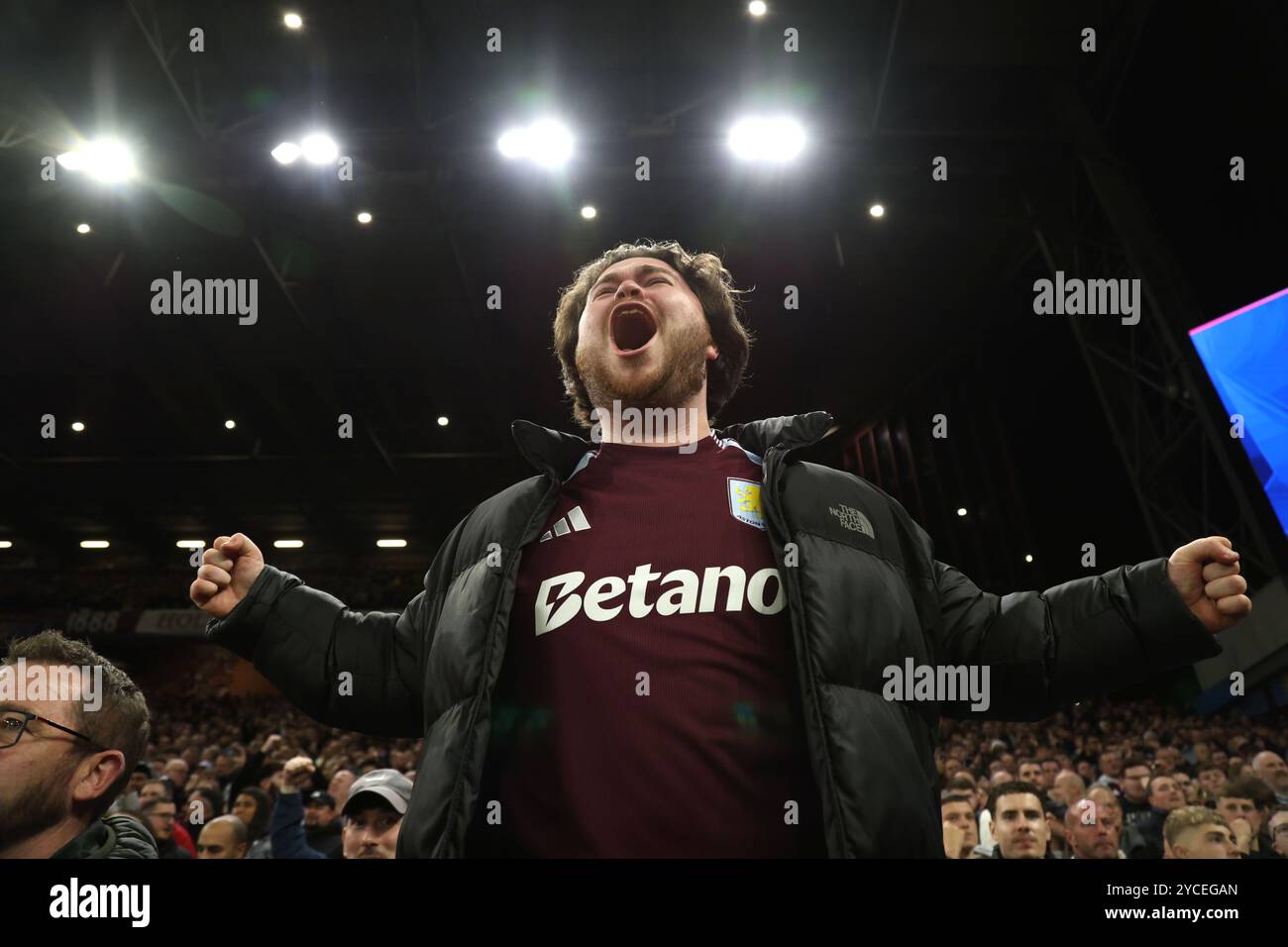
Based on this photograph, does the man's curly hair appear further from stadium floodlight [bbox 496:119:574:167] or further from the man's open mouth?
stadium floodlight [bbox 496:119:574:167]

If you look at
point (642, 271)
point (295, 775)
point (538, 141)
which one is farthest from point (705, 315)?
point (538, 141)

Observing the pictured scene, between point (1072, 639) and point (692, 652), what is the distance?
1.88 feet

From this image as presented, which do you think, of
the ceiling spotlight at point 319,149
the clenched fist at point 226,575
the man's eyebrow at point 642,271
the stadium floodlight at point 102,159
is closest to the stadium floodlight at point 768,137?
the ceiling spotlight at point 319,149

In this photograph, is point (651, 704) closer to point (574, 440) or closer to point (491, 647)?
point (491, 647)

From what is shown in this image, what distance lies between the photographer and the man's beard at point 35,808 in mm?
1665

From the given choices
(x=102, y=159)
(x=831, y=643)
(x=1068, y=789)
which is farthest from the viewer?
(x=102, y=159)

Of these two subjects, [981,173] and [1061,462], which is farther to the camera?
[1061,462]

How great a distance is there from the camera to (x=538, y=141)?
7.34 metres

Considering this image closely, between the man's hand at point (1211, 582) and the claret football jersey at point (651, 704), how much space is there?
1.85 feet

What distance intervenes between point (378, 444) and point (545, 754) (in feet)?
41.3

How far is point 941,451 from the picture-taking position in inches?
488

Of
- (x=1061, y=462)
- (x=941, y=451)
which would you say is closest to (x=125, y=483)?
(x=941, y=451)

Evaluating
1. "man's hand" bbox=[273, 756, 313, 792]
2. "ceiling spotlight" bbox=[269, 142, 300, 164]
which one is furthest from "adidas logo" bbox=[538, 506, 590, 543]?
"ceiling spotlight" bbox=[269, 142, 300, 164]
